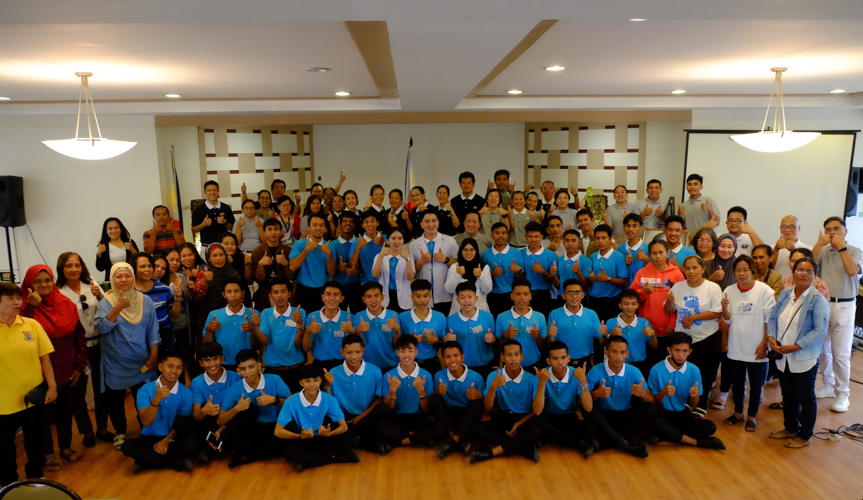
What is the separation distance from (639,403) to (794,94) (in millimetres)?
5038

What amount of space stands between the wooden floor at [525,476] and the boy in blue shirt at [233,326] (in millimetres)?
922

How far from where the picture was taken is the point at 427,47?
11.2 ft

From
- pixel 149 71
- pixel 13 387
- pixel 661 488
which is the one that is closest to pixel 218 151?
pixel 149 71

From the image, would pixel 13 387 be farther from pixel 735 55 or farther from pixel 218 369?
pixel 735 55

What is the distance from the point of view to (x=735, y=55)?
4.36 meters

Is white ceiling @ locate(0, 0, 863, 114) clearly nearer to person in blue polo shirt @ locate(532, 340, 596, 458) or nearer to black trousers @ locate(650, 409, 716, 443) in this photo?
person in blue polo shirt @ locate(532, 340, 596, 458)

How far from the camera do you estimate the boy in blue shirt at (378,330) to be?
4.65 meters

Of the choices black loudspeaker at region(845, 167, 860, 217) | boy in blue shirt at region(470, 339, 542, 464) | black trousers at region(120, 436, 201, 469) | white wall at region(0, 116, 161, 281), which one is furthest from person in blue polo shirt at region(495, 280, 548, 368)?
black loudspeaker at region(845, 167, 860, 217)

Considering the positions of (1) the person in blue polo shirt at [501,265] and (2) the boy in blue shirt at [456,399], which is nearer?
(2) the boy in blue shirt at [456,399]

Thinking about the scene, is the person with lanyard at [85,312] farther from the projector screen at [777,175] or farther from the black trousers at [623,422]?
the projector screen at [777,175]

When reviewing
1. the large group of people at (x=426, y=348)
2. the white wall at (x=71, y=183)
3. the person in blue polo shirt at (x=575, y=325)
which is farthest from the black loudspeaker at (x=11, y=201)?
the person in blue polo shirt at (x=575, y=325)

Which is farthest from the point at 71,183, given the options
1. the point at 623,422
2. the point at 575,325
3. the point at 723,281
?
the point at 723,281

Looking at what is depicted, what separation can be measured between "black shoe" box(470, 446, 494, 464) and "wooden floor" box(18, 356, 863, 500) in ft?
0.16

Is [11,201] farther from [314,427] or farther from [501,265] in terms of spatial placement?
[501,265]
